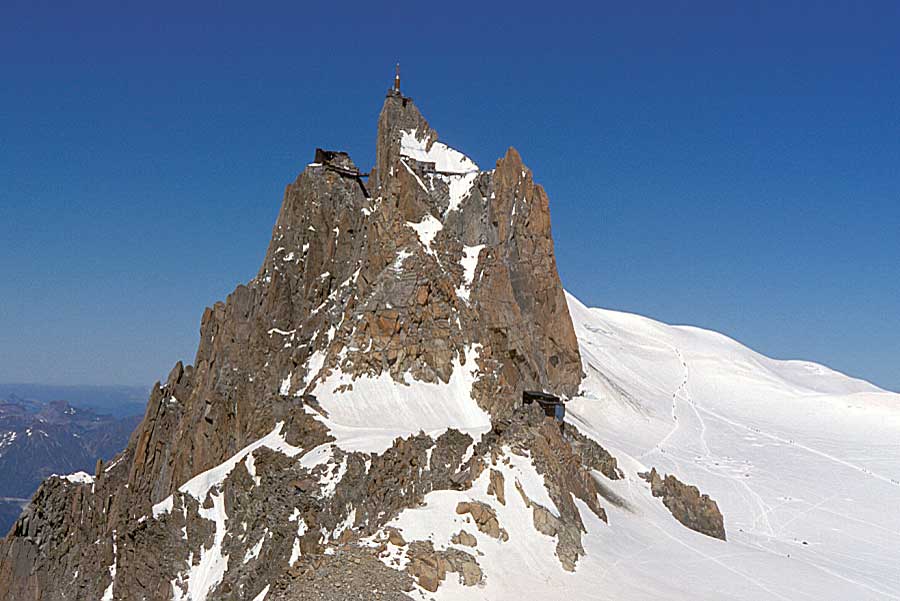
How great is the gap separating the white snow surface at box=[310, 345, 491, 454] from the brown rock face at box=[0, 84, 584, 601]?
602mm

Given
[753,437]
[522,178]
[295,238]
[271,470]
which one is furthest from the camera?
[753,437]

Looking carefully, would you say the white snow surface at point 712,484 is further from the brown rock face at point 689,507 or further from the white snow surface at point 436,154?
the white snow surface at point 436,154

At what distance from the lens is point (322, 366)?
140 ft

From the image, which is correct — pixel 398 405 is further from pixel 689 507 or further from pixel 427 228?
pixel 689 507

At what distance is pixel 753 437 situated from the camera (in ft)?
244

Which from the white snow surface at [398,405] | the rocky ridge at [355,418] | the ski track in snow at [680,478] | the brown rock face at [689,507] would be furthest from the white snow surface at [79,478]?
the brown rock face at [689,507]

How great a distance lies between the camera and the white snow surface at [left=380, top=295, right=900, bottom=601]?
70.8 ft

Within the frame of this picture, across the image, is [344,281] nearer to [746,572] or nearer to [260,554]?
[260,554]

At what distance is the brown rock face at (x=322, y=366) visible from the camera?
101 feet

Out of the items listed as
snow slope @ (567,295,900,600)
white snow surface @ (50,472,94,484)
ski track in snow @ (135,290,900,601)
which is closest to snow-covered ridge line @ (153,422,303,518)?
ski track in snow @ (135,290,900,601)

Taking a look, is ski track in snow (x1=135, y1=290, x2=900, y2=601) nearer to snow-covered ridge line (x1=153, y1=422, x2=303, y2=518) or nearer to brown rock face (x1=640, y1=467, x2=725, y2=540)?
snow-covered ridge line (x1=153, y1=422, x2=303, y2=518)

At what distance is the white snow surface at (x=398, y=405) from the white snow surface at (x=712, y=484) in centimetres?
772

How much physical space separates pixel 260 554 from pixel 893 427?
69918mm

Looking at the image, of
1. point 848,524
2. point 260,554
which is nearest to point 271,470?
point 260,554
